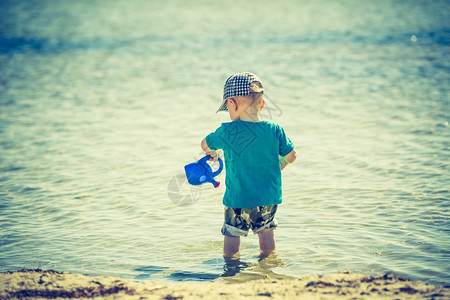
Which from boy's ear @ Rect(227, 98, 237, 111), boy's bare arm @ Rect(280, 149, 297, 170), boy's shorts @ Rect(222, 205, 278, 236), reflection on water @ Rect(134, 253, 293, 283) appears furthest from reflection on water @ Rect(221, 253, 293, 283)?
boy's ear @ Rect(227, 98, 237, 111)

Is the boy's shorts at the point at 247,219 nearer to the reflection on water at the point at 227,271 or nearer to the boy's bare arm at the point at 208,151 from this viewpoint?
the reflection on water at the point at 227,271

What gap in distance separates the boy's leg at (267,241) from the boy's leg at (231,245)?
176 millimetres

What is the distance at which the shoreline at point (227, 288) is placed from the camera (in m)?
3.31

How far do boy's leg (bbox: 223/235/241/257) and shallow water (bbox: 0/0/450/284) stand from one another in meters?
0.10

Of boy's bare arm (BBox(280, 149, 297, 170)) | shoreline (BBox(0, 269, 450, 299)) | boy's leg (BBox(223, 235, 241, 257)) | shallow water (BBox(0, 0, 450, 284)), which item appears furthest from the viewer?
shallow water (BBox(0, 0, 450, 284))

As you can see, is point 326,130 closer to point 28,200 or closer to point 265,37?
point 28,200

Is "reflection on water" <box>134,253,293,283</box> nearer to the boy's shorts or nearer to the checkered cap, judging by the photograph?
the boy's shorts

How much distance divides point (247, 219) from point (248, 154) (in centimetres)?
46

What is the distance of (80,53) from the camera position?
1645 centimetres

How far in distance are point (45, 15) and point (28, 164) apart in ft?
69.3

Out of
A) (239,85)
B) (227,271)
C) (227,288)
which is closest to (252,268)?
(227,271)

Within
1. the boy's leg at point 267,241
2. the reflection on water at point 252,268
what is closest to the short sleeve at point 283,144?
the boy's leg at point 267,241

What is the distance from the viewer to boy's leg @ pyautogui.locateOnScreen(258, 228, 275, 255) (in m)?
4.07

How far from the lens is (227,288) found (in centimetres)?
352
